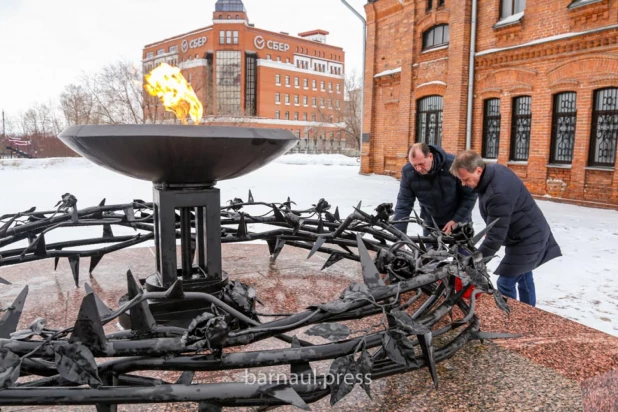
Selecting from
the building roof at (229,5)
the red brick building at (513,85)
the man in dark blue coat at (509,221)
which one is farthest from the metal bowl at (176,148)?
the building roof at (229,5)

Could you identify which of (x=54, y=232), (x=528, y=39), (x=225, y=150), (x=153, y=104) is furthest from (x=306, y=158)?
(x=225, y=150)

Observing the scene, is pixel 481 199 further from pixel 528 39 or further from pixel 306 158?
pixel 306 158

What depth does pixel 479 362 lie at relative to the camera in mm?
2426

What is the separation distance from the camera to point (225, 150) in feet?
8.30

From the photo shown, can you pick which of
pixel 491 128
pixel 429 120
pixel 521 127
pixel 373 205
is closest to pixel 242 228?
pixel 373 205

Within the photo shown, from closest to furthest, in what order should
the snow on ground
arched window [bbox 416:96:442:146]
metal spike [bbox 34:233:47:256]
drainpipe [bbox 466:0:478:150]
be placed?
metal spike [bbox 34:233:47:256] → the snow on ground → drainpipe [bbox 466:0:478:150] → arched window [bbox 416:96:442:146]

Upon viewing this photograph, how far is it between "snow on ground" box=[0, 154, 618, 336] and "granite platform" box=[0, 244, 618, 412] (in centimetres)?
184

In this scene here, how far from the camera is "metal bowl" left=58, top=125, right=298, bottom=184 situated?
7.73ft

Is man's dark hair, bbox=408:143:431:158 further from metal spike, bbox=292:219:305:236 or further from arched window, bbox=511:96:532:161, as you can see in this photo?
arched window, bbox=511:96:532:161

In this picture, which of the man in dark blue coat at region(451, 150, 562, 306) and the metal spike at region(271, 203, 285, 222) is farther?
the metal spike at region(271, 203, 285, 222)

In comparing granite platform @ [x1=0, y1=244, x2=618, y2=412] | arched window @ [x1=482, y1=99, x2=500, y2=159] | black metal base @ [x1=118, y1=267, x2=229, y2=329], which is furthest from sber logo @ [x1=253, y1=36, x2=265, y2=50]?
black metal base @ [x1=118, y1=267, x2=229, y2=329]

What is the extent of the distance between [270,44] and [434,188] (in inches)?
2754

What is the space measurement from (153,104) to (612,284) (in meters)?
27.4

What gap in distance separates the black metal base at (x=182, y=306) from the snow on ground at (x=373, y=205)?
3504 mm
